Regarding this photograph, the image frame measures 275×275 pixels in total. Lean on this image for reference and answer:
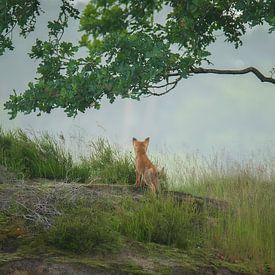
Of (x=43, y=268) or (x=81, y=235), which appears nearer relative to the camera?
(x=43, y=268)

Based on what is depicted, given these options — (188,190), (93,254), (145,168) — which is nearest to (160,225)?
(93,254)

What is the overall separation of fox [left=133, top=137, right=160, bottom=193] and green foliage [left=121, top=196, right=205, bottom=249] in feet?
5.27

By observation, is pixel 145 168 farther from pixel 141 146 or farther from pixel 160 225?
pixel 160 225

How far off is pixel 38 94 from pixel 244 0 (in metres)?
4.39

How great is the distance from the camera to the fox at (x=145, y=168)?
12.1 m

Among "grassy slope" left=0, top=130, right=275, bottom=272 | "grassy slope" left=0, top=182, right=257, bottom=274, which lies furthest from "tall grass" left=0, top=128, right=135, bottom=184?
"grassy slope" left=0, top=182, right=257, bottom=274

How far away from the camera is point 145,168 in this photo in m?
12.3

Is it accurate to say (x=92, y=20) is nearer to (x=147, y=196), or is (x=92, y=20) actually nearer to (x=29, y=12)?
(x=29, y=12)

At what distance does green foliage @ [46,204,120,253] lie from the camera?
8250mm

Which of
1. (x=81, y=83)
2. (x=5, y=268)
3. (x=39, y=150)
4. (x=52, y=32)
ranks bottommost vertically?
(x=5, y=268)

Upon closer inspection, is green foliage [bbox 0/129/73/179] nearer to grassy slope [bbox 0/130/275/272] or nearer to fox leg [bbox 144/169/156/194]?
grassy slope [bbox 0/130/275/272]

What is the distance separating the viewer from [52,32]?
1087 centimetres

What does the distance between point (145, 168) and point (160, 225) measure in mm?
2761

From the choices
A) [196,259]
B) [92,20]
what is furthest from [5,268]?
[92,20]
